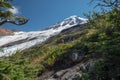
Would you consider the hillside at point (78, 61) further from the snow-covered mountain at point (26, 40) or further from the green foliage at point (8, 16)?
the snow-covered mountain at point (26, 40)

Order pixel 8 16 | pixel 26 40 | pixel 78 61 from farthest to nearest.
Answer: pixel 26 40
pixel 78 61
pixel 8 16

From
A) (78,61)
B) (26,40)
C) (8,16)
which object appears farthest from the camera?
(26,40)

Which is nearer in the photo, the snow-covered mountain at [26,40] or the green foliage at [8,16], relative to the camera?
the green foliage at [8,16]

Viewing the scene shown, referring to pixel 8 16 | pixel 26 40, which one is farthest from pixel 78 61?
pixel 26 40

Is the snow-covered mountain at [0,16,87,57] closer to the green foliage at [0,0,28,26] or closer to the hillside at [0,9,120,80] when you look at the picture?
the hillside at [0,9,120,80]

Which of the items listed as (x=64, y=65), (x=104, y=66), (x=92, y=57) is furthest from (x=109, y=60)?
(x=64, y=65)

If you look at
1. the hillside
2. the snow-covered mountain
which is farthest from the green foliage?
the snow-covered mountain

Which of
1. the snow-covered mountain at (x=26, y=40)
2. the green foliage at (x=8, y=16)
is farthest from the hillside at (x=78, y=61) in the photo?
the snow-covered mountain at (x=26, y=40)

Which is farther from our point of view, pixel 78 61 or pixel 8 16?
pixel 78 61

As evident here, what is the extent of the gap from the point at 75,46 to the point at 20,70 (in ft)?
29.2

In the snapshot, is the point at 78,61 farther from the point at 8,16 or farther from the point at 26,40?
the point at 26,40

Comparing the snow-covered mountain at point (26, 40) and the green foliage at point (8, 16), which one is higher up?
the snow-covered mountain at point (26, 40)

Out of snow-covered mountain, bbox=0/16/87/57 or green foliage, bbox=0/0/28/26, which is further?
snow-covered mountain, bbox=0/16/87/57

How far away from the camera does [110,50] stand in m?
11.1
